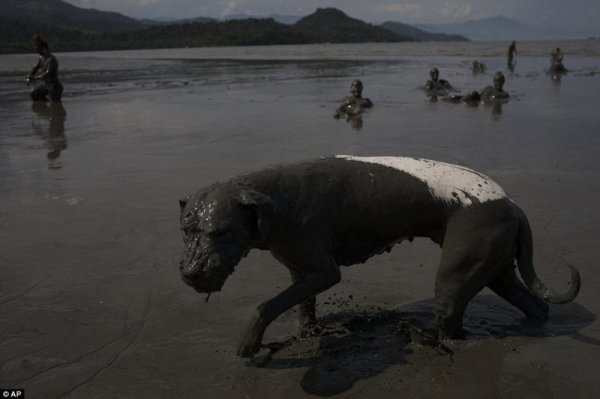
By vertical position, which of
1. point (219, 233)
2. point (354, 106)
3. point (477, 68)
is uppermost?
point (477, 68)

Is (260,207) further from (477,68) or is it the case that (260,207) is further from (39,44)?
(477,68)

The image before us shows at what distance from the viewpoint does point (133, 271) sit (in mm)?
5801

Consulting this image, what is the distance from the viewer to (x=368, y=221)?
3973mm

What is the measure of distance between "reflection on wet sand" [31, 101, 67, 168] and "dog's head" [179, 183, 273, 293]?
8300 millimetres

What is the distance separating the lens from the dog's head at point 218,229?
3.35m

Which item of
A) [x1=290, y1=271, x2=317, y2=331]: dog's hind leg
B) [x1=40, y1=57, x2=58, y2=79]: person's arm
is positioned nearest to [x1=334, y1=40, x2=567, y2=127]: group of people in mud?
[x1=290, y1=271, x2=317, y2=331]: dog's hind leg

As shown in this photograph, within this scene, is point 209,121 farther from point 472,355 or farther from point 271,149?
point 472,355

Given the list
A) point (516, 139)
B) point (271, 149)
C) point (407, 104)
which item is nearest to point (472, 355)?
point (271, 149)

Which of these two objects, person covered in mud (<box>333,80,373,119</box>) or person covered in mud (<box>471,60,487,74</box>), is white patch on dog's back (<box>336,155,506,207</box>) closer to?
person covered in mud (<box>333,80,373,119</box>)

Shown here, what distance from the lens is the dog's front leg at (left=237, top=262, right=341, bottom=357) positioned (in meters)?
3.71

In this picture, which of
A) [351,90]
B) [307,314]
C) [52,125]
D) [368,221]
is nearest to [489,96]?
[351,90]

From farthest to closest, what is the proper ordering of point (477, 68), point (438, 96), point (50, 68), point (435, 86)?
point (477, 68), point (435, 86), point (438, 96), point (50, 68)

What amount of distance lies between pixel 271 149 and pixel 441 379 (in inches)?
329

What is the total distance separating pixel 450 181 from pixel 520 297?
129 centimetres
